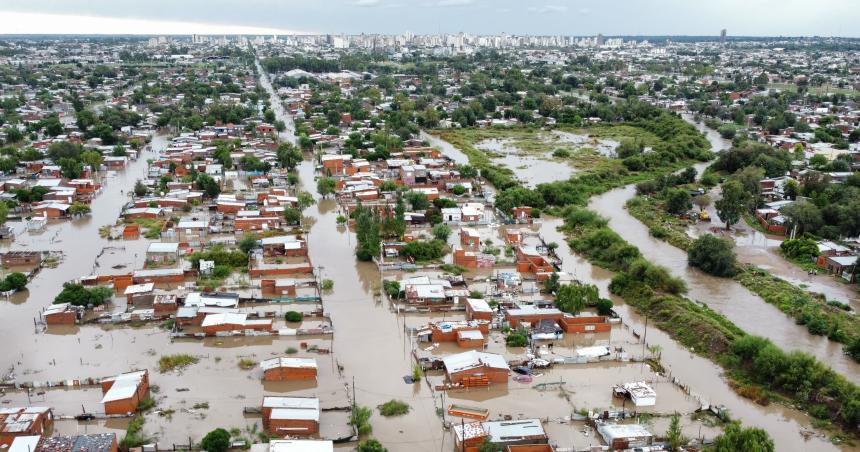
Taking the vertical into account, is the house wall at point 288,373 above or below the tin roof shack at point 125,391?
below

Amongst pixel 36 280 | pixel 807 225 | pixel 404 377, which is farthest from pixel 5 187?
pixel 807 225

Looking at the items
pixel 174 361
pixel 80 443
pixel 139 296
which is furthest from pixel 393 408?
pixel 139 296

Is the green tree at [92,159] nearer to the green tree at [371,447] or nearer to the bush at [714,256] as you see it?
the green tree at [371,447]

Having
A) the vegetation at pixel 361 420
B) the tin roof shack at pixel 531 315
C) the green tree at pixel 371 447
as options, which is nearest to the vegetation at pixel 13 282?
the vegetation at pixel 361 420

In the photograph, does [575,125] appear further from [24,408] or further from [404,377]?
[24,408]

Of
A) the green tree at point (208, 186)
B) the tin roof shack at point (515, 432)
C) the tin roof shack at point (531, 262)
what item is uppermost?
the green tree at point (208, 186)
